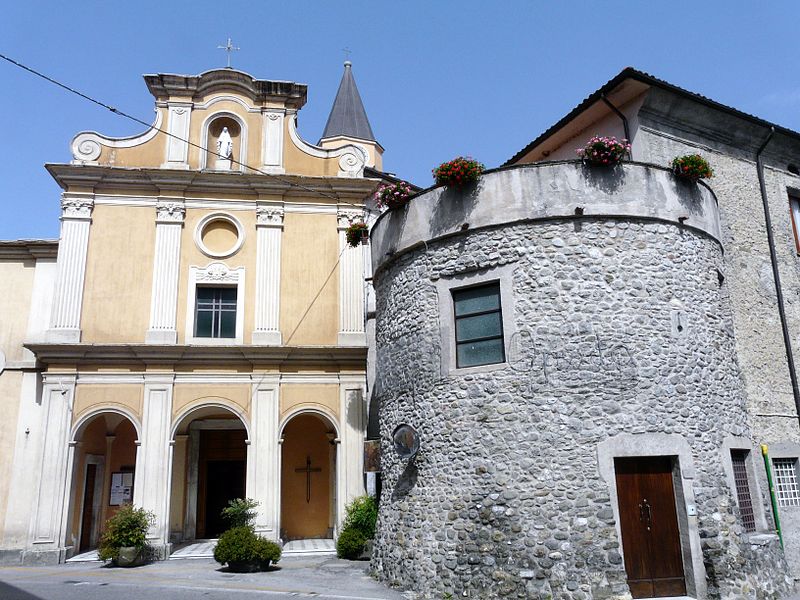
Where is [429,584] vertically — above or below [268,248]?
below

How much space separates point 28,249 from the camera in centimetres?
1841

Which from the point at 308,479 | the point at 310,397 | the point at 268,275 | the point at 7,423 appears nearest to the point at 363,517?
the point at 310,397

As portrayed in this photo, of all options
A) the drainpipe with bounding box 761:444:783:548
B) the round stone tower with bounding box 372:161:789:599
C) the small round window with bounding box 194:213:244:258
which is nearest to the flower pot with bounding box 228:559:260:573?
the round stone tower with bounding box 372:161:789:599

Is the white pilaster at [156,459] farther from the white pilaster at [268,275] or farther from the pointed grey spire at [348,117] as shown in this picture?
the pointed grey spire at [348,117]

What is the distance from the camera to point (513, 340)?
10.9 metres

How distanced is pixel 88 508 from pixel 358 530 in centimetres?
824

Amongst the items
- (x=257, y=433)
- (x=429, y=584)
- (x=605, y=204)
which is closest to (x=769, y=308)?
(x=605, y=204)

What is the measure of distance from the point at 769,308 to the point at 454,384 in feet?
26.3

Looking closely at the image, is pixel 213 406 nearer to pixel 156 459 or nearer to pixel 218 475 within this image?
pixel 156 459

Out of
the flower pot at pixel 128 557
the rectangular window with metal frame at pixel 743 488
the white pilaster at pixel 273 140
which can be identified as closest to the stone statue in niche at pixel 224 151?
the white pilaster at pixel 273 140

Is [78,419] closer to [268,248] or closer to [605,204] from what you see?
[268,248]

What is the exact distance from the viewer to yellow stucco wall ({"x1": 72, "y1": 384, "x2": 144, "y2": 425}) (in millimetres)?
17094

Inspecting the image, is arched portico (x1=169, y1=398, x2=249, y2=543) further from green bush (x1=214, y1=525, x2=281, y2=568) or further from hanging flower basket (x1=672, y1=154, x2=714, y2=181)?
hanging flower basket (x1=672, y1=154, x2=714, y2=181)

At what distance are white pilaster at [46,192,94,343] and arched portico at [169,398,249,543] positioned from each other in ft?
13.5
